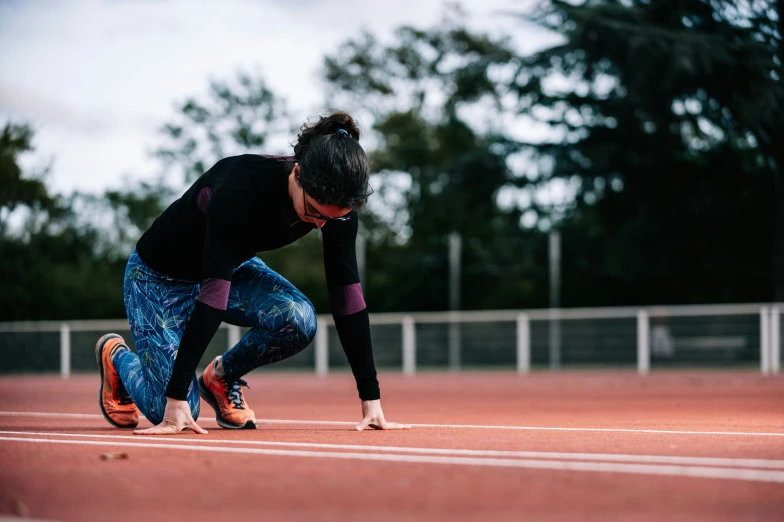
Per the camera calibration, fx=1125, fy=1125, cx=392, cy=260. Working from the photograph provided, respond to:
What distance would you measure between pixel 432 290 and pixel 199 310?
28.7 m

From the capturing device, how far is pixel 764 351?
17.8m

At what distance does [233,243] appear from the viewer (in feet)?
16.1

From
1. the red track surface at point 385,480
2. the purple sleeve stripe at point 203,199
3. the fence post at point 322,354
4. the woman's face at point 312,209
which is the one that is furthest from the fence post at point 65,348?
the woman's face at point 312,209

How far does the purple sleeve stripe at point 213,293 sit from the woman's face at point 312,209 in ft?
1.49

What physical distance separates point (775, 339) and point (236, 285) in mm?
13991

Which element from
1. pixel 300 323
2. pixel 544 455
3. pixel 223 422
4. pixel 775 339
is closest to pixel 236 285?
pixel 300 323

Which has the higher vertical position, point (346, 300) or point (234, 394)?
point (346, 300)

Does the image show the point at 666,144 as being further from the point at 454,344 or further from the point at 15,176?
the point at 15,176

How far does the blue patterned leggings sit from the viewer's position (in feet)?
18.2

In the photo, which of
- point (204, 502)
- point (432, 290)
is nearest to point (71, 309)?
point (432, 290)

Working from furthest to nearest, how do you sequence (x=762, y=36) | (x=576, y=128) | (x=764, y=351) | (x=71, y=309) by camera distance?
(x=71, y=309), (x=576, y=128), (x=762, y=36), (x=764, y=351)

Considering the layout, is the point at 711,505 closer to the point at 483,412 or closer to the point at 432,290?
the point at 483,412

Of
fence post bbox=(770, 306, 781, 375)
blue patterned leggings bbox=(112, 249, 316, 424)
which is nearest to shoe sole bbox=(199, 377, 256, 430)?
blue patterned leggings bbox=(112, 249, 316, 424)

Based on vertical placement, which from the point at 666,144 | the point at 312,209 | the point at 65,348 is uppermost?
the point at 666,144
